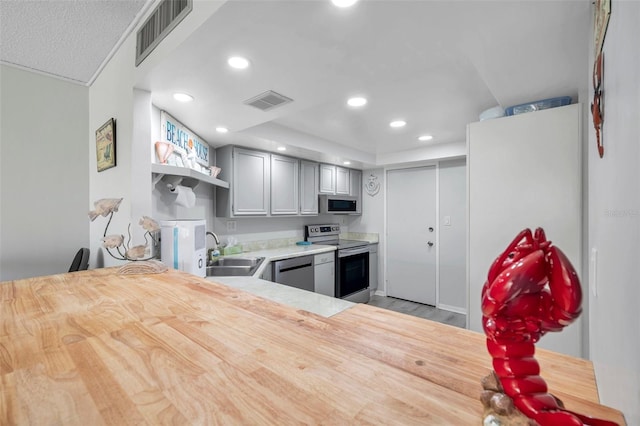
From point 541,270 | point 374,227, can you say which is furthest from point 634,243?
point 374,227

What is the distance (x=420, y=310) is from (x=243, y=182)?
2945 millimetres

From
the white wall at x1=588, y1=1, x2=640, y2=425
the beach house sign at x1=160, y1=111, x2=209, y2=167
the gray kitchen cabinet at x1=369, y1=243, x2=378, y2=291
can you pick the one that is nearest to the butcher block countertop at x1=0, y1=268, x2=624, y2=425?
the white wall at x1=588, y1=1, x2=640, y2=425

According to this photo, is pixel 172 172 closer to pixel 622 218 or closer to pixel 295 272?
pixel 295 272

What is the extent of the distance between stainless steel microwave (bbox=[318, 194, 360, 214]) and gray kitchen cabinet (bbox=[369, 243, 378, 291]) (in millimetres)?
647

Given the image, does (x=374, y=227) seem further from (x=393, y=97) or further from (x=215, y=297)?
(x=215, y=297)

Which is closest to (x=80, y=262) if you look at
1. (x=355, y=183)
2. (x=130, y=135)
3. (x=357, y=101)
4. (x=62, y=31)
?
(x=130, y=135)

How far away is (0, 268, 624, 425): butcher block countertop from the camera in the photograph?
444mm

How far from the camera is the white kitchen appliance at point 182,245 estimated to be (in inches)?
71.5

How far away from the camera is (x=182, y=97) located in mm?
1860

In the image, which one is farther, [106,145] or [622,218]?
[106,145]

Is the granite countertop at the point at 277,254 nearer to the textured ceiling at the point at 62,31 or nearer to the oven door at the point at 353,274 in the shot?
the oven door at the point at 353,274

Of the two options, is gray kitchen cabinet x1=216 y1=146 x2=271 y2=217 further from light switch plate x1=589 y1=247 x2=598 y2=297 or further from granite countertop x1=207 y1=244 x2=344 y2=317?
light switch plate x1=589 y1=247 x2=598 y2=297

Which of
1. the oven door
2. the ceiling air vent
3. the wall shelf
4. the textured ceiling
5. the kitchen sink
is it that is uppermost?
the textured ceiling

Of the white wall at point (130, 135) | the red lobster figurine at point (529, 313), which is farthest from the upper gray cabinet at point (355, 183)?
the red lobster figurine at point (529, 313)
